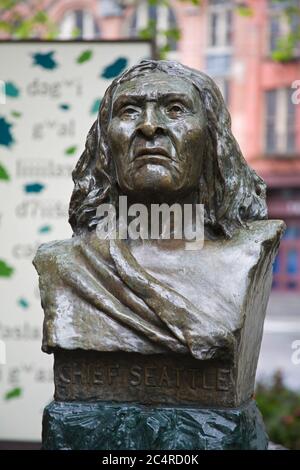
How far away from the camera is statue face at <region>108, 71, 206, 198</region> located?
293 cm

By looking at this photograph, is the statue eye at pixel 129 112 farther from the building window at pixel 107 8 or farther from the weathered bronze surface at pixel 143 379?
the building window at pixel 107 8

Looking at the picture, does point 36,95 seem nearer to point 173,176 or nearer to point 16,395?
point 16,395

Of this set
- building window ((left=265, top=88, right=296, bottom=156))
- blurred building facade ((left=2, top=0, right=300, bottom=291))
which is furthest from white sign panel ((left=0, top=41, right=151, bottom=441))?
building window ((left=265, top=88, right=296, bottom=156))

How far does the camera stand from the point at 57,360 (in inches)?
115

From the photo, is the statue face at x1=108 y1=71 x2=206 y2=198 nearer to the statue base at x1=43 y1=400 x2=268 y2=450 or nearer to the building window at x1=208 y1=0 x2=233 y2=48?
the statue base at x1=43 y1=400 x2=268 y2=450

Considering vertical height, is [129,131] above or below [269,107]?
below

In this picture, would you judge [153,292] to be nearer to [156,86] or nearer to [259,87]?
[156,86]

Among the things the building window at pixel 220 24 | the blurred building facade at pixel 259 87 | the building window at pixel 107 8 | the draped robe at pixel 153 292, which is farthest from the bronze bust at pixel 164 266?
the building window at pixel 220 24

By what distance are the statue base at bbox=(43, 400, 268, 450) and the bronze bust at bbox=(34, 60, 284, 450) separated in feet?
0.14

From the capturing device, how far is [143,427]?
284 cm

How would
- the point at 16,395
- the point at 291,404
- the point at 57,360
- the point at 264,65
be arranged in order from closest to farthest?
the point at 57,360, the point at 16,395, the point at 291,404, the point at 264,65

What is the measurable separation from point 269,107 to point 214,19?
2.19m

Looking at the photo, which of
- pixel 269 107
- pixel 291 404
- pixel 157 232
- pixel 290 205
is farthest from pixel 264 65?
pixel 157 232

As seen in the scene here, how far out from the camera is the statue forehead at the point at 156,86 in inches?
117
